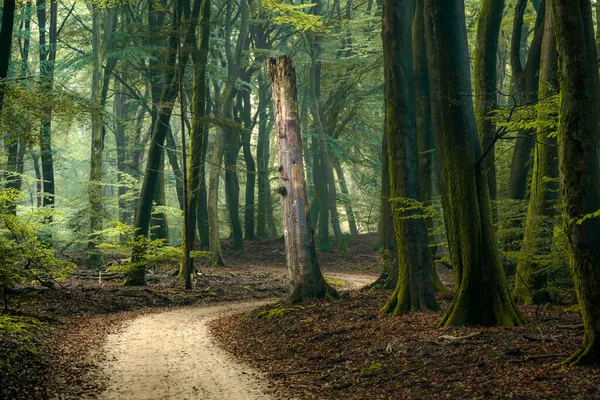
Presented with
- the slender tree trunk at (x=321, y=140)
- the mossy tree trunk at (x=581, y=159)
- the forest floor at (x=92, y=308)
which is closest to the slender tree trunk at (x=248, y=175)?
the forest floor at (x=92, y=308)

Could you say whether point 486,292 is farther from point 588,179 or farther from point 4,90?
point 4,90

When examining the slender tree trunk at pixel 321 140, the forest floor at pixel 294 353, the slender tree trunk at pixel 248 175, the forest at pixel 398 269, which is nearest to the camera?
the forest at pixel 398 269

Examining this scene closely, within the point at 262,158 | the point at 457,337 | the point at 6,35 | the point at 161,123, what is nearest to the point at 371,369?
the point at 457,337

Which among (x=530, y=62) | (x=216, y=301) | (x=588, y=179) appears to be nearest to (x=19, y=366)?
(x=588, y=179)

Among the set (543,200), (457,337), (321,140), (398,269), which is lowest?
(457,337)

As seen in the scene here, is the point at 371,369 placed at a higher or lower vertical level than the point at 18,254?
lower

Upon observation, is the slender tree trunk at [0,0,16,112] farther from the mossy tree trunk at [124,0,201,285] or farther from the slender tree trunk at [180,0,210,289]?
the slender tree trunk at [180,0,210,289]

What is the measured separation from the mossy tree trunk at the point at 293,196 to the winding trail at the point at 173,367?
251 centimetres

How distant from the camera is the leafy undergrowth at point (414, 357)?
588 centimetres

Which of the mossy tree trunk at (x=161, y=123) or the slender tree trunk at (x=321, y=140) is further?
the slender tree trunk at (x=321, y=140)

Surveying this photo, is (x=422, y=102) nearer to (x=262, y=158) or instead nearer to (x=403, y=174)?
(x=403, y=174)

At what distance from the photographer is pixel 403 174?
11211 mm

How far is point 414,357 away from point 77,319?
787 centimetres

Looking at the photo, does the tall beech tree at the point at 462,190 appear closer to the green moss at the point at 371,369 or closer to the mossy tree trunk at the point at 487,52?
the green moss at the point at 371,369
